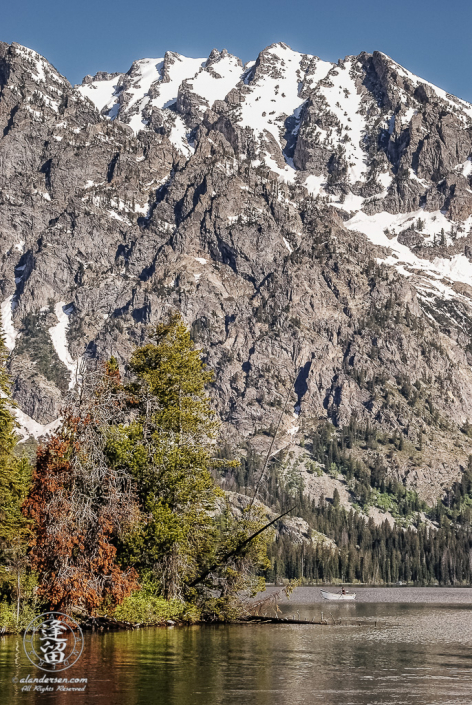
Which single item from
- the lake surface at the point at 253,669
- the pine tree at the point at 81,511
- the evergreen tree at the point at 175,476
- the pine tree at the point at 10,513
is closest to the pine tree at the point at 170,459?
the evergreen tree at the point at 175,476

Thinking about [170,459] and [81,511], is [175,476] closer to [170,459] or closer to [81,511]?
[170,459]

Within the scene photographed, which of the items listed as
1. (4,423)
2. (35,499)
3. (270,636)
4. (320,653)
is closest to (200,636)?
(270,636)

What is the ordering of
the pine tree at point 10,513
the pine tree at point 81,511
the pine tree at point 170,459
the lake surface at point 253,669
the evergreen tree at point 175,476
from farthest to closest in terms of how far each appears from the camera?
the evergreen tree at point 175,476 < the pine tree at point 170,459 < the pine tree at point 81,511 < the pine tree at point 10,513 < the lake surface at point 253,669

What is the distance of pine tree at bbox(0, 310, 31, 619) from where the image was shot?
45.8m

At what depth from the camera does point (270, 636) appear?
168ft

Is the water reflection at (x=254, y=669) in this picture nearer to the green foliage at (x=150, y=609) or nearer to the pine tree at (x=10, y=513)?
the green foliage at (x=150, y=609)

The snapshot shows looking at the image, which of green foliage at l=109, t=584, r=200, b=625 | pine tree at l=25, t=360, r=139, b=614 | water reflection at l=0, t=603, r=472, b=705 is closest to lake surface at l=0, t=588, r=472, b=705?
water reflection at l=0, t=603, r=472, b=705

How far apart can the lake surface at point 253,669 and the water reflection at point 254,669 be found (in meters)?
0.04

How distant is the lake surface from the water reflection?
39 millimetres

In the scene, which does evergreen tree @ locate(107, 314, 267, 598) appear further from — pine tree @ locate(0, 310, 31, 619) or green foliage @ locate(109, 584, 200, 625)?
pine tree @ locate(0, 310, 31, 619)

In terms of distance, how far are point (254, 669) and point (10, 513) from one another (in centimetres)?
1920

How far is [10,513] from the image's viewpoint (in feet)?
157

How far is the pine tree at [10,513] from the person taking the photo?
4582 centimetres

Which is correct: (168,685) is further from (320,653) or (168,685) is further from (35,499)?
(35,499)
